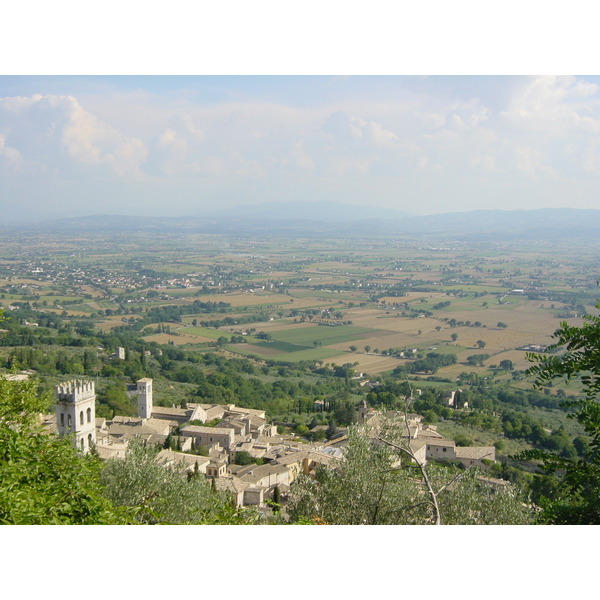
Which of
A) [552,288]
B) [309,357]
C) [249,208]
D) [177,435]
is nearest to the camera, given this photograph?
[177,435]

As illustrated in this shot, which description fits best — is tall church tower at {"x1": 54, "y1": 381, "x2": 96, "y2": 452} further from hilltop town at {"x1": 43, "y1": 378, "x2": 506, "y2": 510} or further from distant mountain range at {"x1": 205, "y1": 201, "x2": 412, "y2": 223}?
distant mountain range at {"x1": 205, "y1": 201, "x2": 412, "y2": 223}

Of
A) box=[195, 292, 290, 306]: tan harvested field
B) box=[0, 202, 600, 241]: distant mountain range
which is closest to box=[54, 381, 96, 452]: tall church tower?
box=[195, 292, 290, 306]: tan harvested field

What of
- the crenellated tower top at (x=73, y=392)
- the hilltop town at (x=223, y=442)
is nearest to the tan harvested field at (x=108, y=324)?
the hilltop town at (x=223, y=442)

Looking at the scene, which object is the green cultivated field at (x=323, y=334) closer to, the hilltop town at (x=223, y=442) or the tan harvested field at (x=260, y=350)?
the tan harvested field at (x=260, y=350)

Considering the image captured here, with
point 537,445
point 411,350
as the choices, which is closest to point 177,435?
point 537,445

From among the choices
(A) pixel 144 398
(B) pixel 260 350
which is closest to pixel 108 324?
(B) pixel 260 350

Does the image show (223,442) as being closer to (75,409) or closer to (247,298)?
(75,409)

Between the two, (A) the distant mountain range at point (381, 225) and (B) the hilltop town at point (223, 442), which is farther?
(A) the distant mountain range at point (381, 225)

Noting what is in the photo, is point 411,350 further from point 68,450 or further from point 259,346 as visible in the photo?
point 68,450
